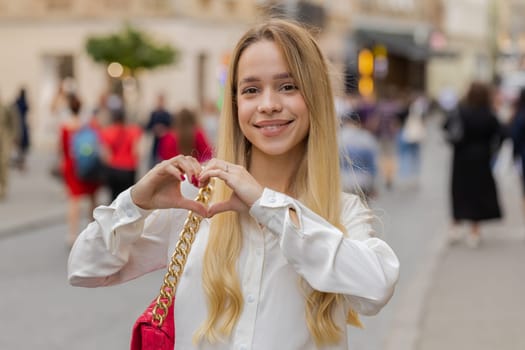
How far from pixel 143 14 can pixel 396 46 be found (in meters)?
21.5

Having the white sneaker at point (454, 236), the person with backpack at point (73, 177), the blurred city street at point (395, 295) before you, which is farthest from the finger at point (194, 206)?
the white sneaker at point (454, 236)

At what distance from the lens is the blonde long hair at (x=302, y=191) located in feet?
8.36

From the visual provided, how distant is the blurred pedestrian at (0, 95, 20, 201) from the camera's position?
1645cm

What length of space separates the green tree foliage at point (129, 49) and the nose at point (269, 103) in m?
22.5

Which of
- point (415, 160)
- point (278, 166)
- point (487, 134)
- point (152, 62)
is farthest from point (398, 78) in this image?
point (278, 166)

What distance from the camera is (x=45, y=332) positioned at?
23.6ft

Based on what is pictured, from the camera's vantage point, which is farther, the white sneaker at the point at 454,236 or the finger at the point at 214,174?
the white sneaker at the point at 454,236

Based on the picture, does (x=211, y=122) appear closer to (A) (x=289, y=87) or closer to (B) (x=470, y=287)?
(B) (x=470, y=287)

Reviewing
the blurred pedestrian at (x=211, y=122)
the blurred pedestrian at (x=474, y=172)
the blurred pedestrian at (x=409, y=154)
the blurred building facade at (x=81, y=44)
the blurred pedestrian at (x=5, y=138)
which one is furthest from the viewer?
the blurred building facade at (x=81, y=44)

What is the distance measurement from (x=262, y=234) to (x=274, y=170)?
190 millimetres

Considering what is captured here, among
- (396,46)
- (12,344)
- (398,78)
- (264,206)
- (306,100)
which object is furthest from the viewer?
(398,78)

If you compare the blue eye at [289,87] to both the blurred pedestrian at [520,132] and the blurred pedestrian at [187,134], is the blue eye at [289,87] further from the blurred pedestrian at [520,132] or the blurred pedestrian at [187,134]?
the blurred pedestrian at [520,132]

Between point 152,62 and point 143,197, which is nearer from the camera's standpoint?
point 143,197

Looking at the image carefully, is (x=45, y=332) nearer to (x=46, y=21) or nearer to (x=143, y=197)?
(x=143, y=197)
